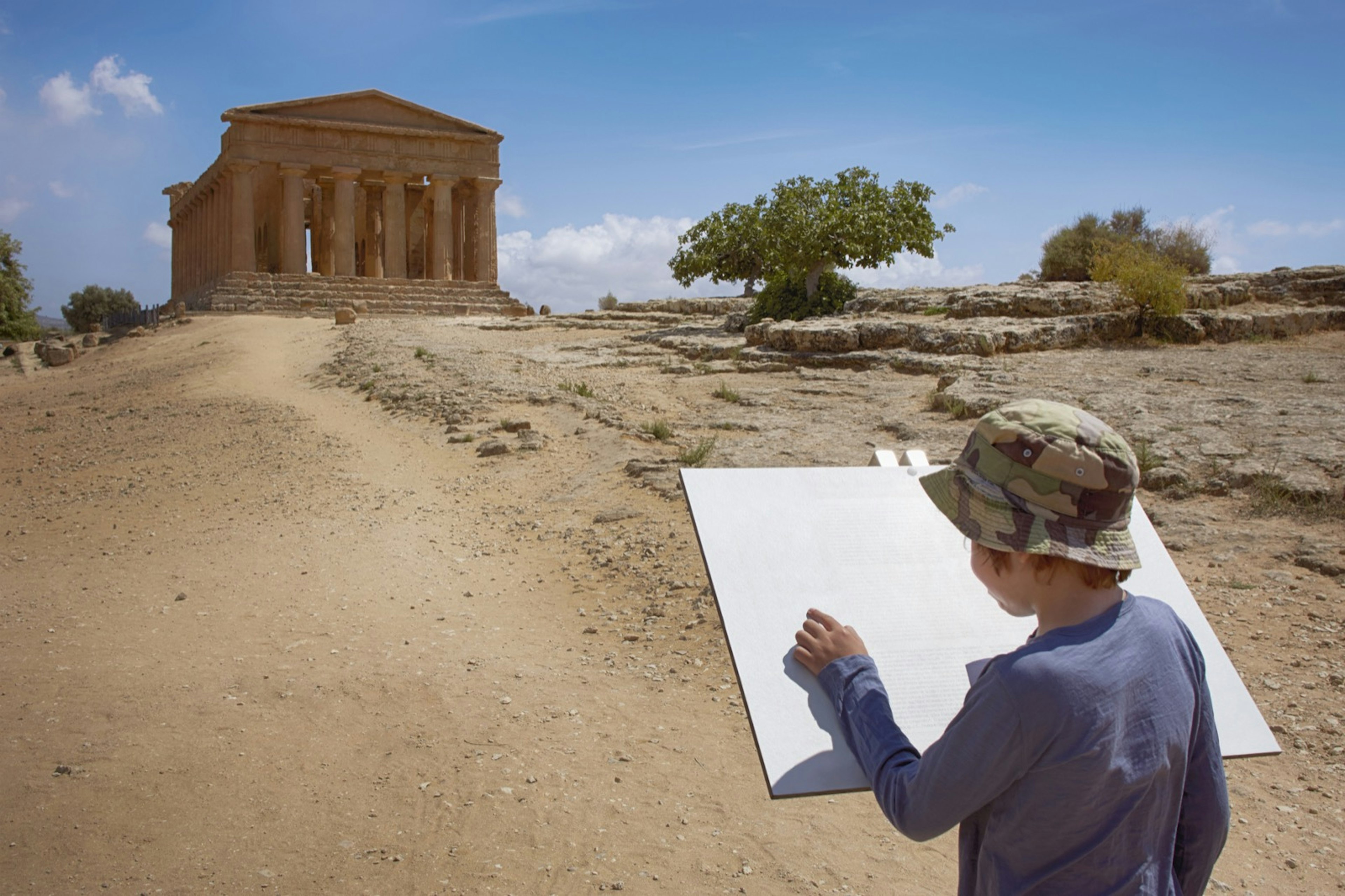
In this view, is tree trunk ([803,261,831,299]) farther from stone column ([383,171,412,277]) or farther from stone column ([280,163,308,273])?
stone column ([280,163,308,273])

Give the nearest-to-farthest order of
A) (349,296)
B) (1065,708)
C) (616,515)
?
(1065,708)
(616,515)
(349,296)

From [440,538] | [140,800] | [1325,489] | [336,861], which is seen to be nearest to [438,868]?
[336,861]

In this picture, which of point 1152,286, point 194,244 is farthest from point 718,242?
point 194,244

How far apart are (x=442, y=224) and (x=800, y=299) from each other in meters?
20.9

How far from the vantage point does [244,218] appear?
34.5m

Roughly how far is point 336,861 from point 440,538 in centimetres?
416

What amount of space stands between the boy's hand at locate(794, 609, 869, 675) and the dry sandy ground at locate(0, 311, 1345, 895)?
1.93 metres

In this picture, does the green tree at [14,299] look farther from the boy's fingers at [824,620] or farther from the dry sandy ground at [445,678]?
the boy's fingers at [824,620]

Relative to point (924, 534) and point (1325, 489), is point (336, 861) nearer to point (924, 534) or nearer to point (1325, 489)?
point (924, 534)

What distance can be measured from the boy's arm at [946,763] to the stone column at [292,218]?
36163mm

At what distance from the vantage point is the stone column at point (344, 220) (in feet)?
117

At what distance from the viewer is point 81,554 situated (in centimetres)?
800

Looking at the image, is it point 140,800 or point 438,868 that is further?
point 140,800

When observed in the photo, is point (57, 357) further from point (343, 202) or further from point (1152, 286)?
point (1152, 286)
